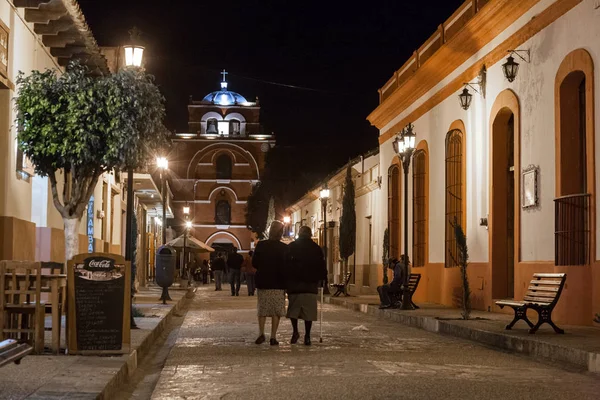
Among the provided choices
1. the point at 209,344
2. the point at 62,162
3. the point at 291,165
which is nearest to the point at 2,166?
the point at 62,162

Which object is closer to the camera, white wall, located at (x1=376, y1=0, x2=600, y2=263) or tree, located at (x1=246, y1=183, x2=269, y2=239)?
white wall, located at (x1=376, y1=0, x2=600, y2=263)

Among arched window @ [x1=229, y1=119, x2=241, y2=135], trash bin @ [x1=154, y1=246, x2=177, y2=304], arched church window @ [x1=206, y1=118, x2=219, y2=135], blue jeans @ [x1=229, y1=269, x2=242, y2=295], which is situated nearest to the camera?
trash bin @ [x1=154, y1=246, x2=177, y2=304]

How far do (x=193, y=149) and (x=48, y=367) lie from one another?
75.6m

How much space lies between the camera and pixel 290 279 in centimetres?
1443

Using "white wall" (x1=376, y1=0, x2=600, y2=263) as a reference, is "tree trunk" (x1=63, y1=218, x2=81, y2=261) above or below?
below

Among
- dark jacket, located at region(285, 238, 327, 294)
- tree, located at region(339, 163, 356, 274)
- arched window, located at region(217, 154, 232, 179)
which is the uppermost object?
arched window, located at region(217, 154, 232, 179)

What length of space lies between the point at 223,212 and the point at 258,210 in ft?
14.6

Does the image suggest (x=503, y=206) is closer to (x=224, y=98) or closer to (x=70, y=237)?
(x=70, y=237)

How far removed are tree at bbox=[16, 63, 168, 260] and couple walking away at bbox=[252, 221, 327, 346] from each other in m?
2.75

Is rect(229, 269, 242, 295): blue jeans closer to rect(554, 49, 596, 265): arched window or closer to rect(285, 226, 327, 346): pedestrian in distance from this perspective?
rect(554, 49, 596, 265): arched window

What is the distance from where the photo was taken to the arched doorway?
22.6 meters

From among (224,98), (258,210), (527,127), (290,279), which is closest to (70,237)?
(290,279)

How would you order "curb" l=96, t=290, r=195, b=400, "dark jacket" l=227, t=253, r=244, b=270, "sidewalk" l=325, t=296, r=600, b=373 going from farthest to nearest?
"dark jacket" l=227, t=253, r=244, b=270 < "sidewalk" l=325, t=296, r=600, b=373 < "curb" l=96, t=290, r=195, b=400

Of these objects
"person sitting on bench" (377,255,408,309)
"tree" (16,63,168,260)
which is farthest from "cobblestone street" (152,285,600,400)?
"person sitting on bench" (377,255,408,309)
